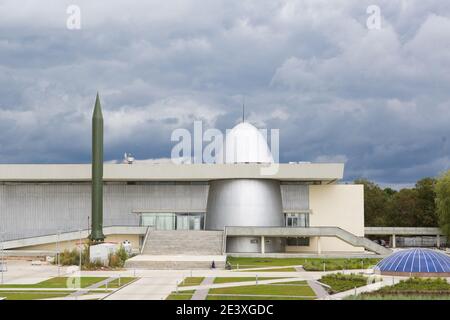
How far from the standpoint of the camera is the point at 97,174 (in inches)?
2002

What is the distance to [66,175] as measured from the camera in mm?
64000

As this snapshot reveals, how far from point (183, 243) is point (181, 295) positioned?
27.6m

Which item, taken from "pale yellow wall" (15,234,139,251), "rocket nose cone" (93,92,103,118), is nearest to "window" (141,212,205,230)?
"pale yellow wall" (15,234,139,251)

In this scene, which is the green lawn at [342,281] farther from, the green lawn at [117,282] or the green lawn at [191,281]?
the green lawn at [117,282]

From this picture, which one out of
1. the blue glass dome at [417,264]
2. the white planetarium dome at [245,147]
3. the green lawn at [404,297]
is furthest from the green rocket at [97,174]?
the green lawn at [404,297]

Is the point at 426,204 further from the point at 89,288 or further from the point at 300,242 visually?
the point at 89,288

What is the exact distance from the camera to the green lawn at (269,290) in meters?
31.3

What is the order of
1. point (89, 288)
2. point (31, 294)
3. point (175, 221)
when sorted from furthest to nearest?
point (175, 221)
point (89, 288)
point (31, 294)

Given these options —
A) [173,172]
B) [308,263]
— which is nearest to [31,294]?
[308,263]

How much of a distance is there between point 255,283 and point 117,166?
1216 inches

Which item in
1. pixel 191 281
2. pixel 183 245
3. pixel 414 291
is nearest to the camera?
pixel 414 291

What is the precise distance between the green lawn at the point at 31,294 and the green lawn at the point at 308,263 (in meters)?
17.3
